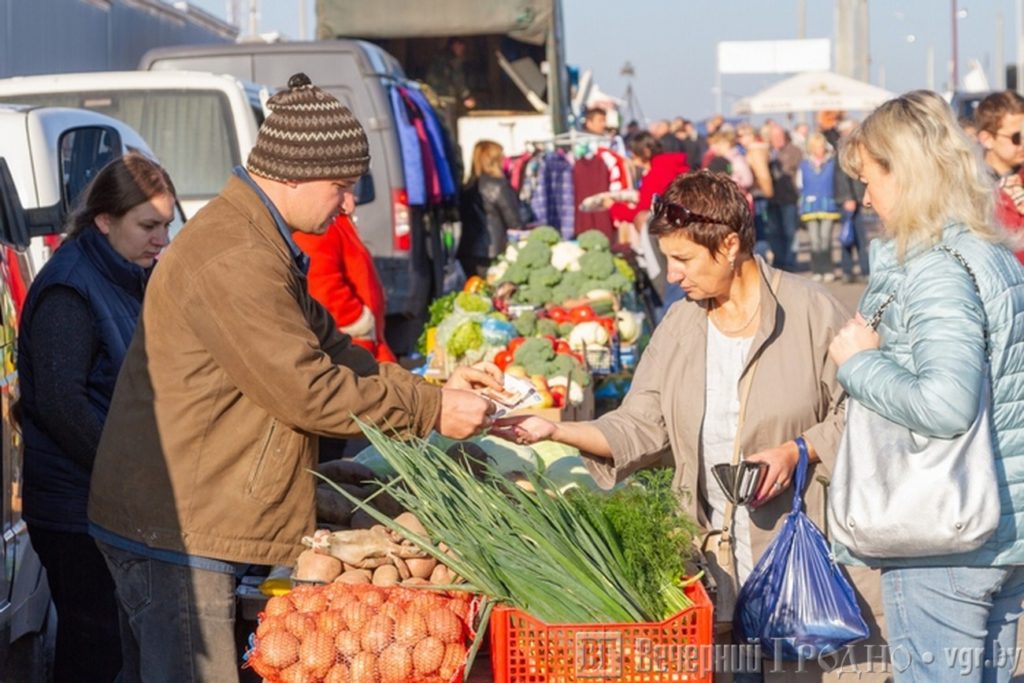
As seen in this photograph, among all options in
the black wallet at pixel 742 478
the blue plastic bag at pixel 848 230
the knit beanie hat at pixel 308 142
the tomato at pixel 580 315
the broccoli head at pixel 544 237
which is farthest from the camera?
the blue plastic bag at pixel 848 230

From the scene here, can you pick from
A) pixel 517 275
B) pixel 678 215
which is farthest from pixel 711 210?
pixel 517 275

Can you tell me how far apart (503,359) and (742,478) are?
419cm

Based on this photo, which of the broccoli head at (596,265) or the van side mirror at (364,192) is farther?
the van side mirror at (364,192)

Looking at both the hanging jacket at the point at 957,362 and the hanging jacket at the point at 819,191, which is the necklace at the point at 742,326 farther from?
the hanging jacket at the point at 819,191

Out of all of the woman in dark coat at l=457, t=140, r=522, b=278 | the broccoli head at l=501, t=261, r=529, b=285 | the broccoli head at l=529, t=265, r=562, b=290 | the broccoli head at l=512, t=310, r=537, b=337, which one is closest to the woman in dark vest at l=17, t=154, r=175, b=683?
the broccoli head at l=512, t=310, r=537, b=337

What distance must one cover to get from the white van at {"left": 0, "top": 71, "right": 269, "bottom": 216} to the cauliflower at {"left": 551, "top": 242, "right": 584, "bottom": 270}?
2242 mm

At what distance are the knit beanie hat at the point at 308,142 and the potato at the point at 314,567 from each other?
935mm

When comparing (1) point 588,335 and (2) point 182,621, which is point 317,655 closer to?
(2) point 182,621

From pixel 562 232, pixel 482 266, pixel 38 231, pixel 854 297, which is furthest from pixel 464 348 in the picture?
pixel 854 297

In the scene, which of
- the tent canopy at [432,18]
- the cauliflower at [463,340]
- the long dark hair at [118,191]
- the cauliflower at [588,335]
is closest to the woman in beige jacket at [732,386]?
the long dark hair at [118,191]

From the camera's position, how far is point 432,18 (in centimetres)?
1698

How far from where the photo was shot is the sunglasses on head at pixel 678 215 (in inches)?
169

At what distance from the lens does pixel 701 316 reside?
4488 mm

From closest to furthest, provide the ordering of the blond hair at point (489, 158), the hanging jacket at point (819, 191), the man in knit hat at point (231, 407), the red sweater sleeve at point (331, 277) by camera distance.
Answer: the man in knit hat at point (231, 407), the red sweater sleeve at point (331, 277), the blond hair at point (489, 158), the hanging jacket at point (819, 191)
